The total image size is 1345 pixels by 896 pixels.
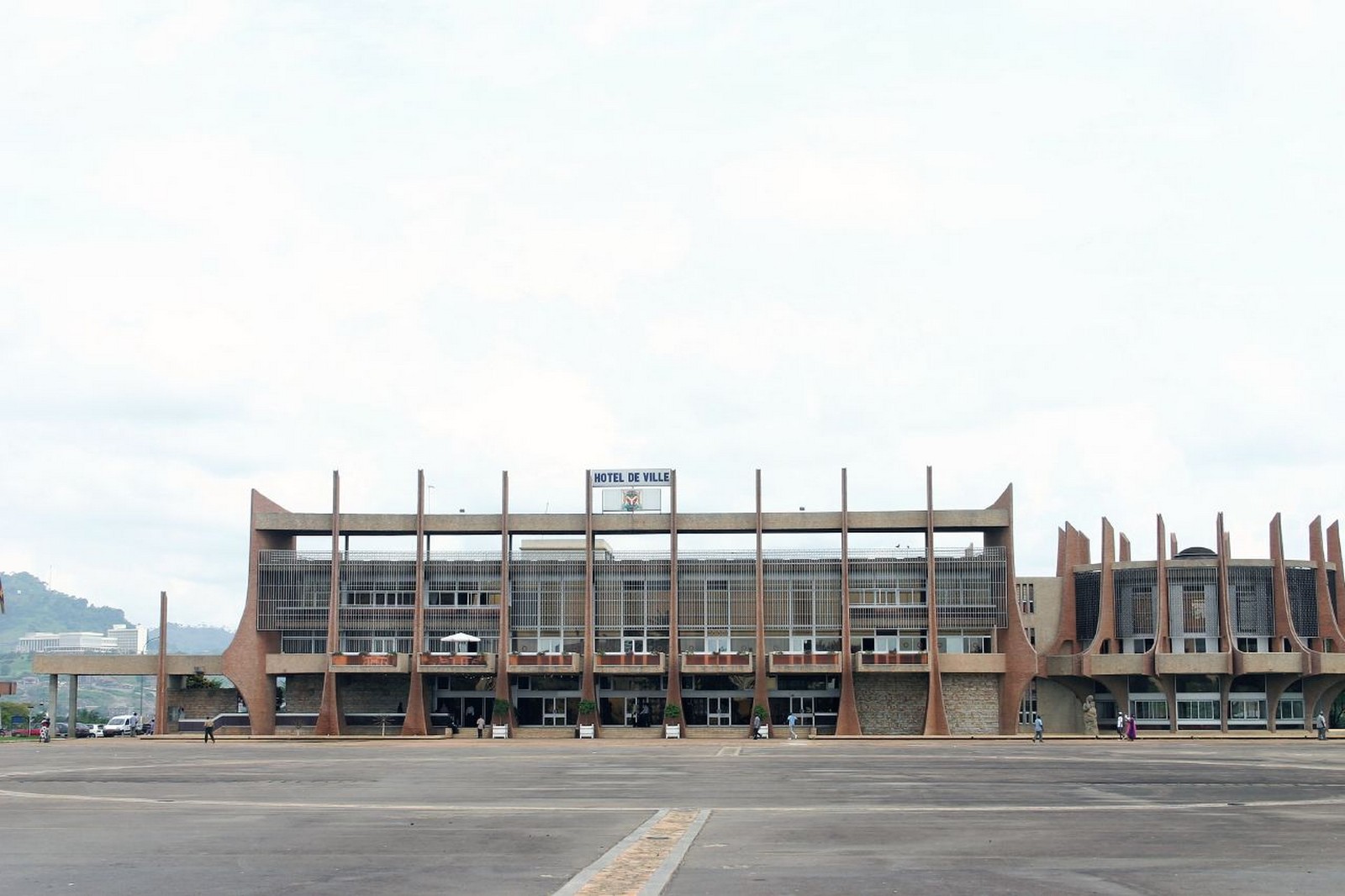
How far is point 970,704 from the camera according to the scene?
282 feet

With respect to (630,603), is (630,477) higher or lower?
higher

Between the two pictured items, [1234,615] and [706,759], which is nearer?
[706,759]

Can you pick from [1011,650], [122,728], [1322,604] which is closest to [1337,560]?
[1322,604]

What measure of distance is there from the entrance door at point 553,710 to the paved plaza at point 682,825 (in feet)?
108

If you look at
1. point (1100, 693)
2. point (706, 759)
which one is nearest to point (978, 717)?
point (1100, 693)

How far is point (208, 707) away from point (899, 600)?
150 feet

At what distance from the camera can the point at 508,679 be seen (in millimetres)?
88688

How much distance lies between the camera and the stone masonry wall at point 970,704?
281 ft

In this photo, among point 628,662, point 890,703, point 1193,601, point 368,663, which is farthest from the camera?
point 1193,601

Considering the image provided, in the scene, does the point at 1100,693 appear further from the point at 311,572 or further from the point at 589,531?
the point at 311,572

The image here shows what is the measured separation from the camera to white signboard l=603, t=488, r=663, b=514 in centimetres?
8831

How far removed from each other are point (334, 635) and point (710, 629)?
2430cm

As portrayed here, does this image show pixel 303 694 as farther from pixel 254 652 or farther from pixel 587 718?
pixel 587 718


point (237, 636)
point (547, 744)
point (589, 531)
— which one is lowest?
point (547, 744)
